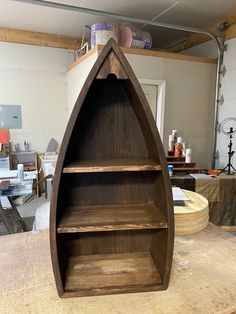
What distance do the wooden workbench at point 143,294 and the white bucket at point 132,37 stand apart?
2655mm

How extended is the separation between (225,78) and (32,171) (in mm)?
3436

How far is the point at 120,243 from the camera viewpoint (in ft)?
3.63

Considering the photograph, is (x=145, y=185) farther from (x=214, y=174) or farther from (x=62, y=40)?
(x=62, y=40)

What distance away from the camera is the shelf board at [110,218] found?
870 mm

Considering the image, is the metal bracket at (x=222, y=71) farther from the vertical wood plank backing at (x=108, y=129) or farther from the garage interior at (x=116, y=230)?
the vertical wood plank backing at (x=108, y=129)

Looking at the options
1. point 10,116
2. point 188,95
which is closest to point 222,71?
point 188,95

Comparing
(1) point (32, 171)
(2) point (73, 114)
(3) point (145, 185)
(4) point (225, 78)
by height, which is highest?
(4) point (225, 78)

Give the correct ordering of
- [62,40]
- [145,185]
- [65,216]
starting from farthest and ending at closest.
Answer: [62,40], [145,185], [65,216]

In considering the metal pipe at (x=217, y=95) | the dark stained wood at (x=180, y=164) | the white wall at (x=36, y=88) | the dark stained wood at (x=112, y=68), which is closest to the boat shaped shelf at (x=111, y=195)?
the dark stained wood at (x=112, y=68)

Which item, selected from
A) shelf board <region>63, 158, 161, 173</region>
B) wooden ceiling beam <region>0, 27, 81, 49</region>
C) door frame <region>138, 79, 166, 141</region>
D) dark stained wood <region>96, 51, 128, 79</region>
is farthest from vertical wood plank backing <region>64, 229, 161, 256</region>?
wooden ceiling beam <region>0, 27, 81, 49</region>

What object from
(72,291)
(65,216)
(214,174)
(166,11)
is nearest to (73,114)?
(65,216)

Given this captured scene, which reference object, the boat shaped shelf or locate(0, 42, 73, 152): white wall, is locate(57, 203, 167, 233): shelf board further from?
locate(0, 42, 73, 152): white wall

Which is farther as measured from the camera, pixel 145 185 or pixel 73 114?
pixel 145 185

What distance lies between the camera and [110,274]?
0.96 meters
